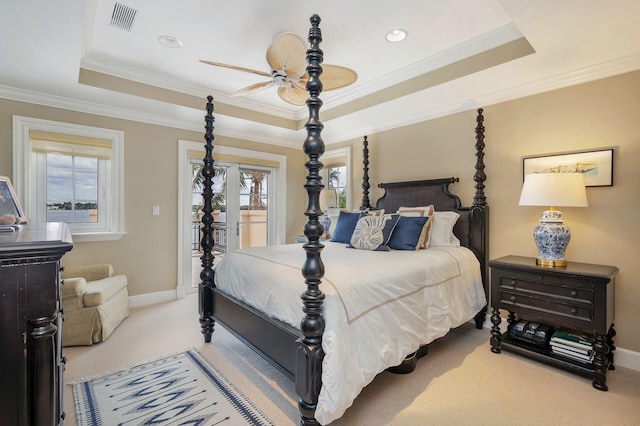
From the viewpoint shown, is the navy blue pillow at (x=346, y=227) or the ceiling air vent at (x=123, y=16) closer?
the ceiling air vent at (x=123, y=16)

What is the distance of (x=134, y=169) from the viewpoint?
3.78m

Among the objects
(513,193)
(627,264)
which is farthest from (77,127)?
(627,264)

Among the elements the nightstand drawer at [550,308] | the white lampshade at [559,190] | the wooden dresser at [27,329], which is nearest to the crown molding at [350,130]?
the white lampshade at [559,190]

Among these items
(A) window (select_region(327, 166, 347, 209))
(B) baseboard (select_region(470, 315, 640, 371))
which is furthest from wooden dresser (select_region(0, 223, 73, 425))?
(A) window (select_region(327, 166, 347, 209))

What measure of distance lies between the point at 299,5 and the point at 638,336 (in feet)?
12.0

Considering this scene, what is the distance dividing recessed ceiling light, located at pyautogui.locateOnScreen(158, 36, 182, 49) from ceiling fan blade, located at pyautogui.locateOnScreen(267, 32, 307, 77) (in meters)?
1.01

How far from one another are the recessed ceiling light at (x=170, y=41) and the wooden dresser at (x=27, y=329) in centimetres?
252

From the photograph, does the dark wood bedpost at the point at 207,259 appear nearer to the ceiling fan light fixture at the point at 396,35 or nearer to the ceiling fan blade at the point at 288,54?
the ceiling fan blade at the point at 288,54

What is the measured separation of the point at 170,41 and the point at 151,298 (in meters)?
3.00

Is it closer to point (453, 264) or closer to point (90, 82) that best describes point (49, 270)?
point (453, 264)

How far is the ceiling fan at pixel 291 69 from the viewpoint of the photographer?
2.26 metres

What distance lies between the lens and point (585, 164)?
259 centimetres

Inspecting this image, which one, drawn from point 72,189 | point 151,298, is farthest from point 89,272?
point 72,189

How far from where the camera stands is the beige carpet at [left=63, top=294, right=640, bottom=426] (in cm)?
183
